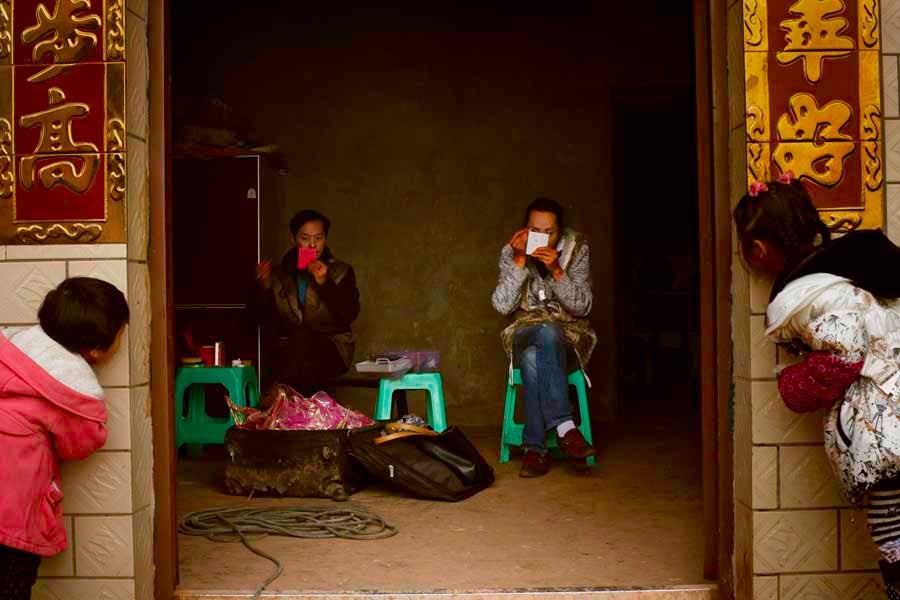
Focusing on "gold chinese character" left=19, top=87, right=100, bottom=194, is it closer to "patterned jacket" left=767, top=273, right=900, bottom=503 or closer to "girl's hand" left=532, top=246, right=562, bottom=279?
"patterned jacket" left=767, top=273, right=900, bottom=503

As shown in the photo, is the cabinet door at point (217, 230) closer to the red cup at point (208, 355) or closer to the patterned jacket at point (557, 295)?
the red cup at point (208, 355)

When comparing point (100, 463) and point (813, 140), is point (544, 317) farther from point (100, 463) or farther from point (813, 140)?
point (100, 463)

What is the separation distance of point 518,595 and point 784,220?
4.10 ft

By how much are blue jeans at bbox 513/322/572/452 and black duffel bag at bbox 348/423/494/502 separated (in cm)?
47

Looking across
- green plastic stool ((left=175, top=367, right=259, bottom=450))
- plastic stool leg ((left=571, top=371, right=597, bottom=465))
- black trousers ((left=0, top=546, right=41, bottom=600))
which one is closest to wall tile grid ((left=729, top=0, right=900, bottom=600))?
black trousers ((left=0, top=546, right=41, bottom=600))

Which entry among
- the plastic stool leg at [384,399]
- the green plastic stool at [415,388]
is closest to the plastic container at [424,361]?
the green plastic stool at [415,388]

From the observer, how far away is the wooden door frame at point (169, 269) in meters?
2.83

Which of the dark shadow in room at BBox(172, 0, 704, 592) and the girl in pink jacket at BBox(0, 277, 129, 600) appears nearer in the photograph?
the girl in pink jacket at BBox(0, 277, 129, 600)

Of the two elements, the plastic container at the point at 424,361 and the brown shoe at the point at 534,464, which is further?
the plastic container at the point at 424,361

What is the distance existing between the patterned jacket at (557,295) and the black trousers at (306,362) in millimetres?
880

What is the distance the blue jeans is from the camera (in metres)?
4.86

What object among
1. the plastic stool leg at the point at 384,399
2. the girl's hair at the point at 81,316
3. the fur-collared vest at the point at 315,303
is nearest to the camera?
the girl's hair at the point at 81,316

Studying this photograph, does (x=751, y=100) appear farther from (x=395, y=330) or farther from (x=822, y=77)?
(x=395, y=330)

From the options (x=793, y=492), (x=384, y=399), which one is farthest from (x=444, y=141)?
(x=793, y=492)
